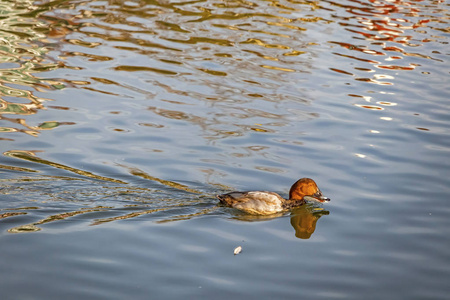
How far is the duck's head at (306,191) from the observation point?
338 inches

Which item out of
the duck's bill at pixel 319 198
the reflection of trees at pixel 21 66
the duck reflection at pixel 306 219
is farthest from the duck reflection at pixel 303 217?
the reflection of trees at pixel 21 66

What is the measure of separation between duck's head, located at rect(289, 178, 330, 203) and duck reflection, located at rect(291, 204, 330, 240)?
0.18 meters

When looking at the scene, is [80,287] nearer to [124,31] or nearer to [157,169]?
[157,169]

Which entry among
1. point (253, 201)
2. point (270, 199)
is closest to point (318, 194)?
point (270, 199)

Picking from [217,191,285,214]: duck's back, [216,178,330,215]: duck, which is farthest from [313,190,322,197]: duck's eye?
[217,191,285,214]: duck's back

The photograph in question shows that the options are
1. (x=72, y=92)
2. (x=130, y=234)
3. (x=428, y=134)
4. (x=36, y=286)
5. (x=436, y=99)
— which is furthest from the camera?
(x=436, y=99)

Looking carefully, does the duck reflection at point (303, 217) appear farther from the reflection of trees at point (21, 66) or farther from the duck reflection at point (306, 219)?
the reflection of trees at point (21, 66)

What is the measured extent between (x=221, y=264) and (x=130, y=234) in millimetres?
1217

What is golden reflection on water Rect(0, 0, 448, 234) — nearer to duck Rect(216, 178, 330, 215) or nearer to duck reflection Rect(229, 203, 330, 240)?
duck reflection Rect(229, 203, 330, 240)

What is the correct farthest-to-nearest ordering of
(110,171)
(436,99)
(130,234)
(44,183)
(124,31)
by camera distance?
(124,31)
(436,99)
(110,171)
(44,183)
(130,234)

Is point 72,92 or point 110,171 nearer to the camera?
point 110,171

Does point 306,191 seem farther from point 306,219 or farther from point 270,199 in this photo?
point 270,199

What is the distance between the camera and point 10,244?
7008 millimetres

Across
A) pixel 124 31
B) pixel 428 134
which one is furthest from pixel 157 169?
pixel 124 31
